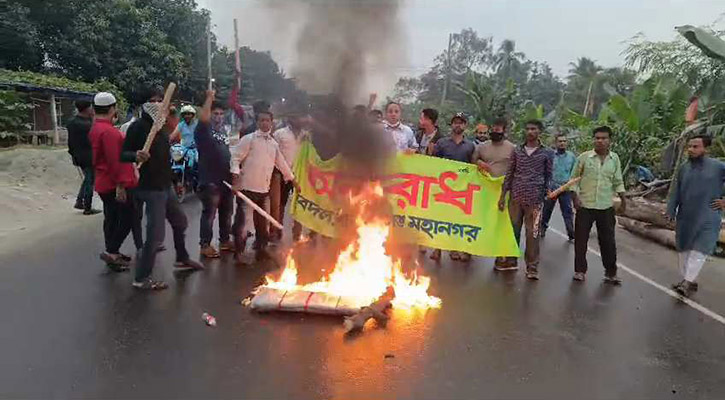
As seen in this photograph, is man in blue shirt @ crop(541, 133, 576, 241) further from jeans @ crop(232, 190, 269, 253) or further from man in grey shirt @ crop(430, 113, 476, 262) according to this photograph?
jeans @ crop(232, 190, 269, 253)

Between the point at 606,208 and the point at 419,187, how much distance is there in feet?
6.88

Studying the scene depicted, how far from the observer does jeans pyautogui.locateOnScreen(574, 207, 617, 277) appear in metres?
6.30

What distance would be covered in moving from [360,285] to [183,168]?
6.93 meters

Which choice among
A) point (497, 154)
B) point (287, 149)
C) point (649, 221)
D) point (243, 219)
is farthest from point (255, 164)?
point (649, 221)

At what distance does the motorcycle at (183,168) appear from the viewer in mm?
10859

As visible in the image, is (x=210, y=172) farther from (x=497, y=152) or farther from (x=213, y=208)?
(x=497, y=152)

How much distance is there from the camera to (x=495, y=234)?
661cm

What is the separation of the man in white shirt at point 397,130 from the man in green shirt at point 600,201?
2105 millimetres

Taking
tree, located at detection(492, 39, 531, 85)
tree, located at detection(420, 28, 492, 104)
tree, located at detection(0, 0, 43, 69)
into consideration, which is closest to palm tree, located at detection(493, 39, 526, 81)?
tree, located at detection(492, 39, 531, 85)

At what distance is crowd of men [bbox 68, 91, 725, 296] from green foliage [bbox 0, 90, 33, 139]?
1017 centimetres

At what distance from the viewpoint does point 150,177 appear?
5477 millimetres

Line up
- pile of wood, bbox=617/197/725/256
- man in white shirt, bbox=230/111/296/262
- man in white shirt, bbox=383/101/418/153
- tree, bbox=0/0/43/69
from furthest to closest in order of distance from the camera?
tree, bbox=0/0/43/69 → pile of wood, bbox=617/197/725/256 → man in white shirt, bbox=383/101/418/153 → man in white shirt, bbox=230/111/296/262

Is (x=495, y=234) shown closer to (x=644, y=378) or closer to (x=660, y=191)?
(x=644, y=378)

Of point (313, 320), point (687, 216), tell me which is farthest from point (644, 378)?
point (687, 216)
